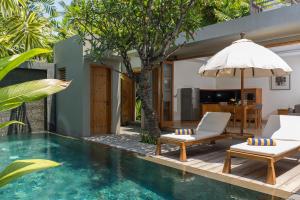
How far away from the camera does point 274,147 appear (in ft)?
18.0

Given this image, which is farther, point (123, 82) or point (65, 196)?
point (123, 82)

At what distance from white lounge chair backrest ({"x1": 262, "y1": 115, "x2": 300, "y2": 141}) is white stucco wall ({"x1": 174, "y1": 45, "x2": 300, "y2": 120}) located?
6.99 metres

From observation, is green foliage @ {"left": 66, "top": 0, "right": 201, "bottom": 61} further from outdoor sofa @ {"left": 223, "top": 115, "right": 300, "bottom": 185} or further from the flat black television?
the flat black television

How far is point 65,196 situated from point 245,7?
45.2 feet

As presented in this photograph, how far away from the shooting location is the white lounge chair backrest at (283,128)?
6395mm

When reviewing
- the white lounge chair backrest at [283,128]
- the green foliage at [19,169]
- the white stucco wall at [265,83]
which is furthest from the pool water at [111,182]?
the white stucco wall at [265,83]

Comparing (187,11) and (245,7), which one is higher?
(245,7)

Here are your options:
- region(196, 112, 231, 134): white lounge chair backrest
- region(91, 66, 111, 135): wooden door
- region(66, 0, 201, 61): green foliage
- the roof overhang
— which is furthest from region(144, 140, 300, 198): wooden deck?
region(91, 66, 111, 135): wooden door

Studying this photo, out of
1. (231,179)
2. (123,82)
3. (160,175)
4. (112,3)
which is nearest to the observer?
(231,179)

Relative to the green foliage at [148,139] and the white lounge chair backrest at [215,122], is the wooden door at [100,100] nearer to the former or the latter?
the green foliage at [148,139]

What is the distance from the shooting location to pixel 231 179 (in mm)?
5250

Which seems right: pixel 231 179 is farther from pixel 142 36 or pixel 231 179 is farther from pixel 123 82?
pixel 123 82

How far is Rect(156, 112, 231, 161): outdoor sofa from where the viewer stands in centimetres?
669

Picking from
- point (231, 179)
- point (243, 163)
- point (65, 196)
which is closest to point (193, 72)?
point (243, 163)
